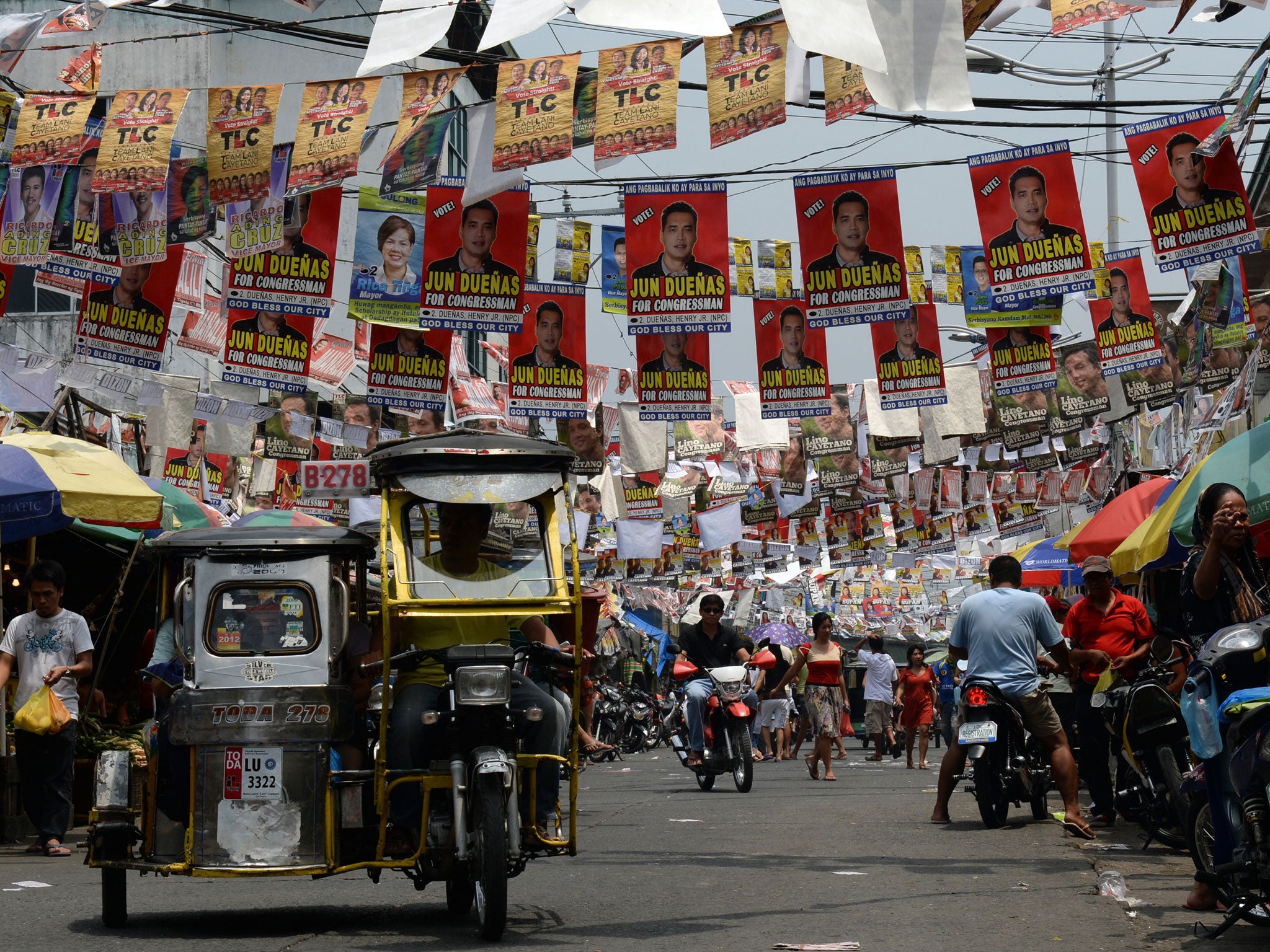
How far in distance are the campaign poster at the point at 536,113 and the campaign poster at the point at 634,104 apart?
214 mm

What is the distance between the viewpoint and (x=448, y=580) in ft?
22.6

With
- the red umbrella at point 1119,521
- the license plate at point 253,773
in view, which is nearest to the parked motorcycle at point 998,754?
the red umbrella at point 1119,521

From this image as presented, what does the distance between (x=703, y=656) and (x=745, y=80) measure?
26.4 ft

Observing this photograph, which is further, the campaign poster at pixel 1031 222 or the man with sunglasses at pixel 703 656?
the man with sunglasses at pixel 703 656

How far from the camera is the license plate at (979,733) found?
10570 mm

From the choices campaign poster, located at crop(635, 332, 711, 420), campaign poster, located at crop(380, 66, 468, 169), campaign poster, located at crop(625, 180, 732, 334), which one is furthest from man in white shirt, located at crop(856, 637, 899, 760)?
campaign poster, located at crop(380, 66, 468, 169)

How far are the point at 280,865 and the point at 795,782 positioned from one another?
43.0ft

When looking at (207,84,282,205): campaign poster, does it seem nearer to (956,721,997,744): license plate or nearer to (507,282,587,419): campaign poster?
(507,282,587,419): campaign poster

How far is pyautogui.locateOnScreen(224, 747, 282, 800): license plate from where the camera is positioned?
6715 mm

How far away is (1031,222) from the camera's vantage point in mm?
12320

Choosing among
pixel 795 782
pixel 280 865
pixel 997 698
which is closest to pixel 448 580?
pixel 280 865

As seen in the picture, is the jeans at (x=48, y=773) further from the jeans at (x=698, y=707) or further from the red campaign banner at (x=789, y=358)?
the jeans at (x=698, y=707)

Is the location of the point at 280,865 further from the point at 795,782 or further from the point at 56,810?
the point at 795,782

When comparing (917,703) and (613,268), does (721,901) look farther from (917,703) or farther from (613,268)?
(917,703)
